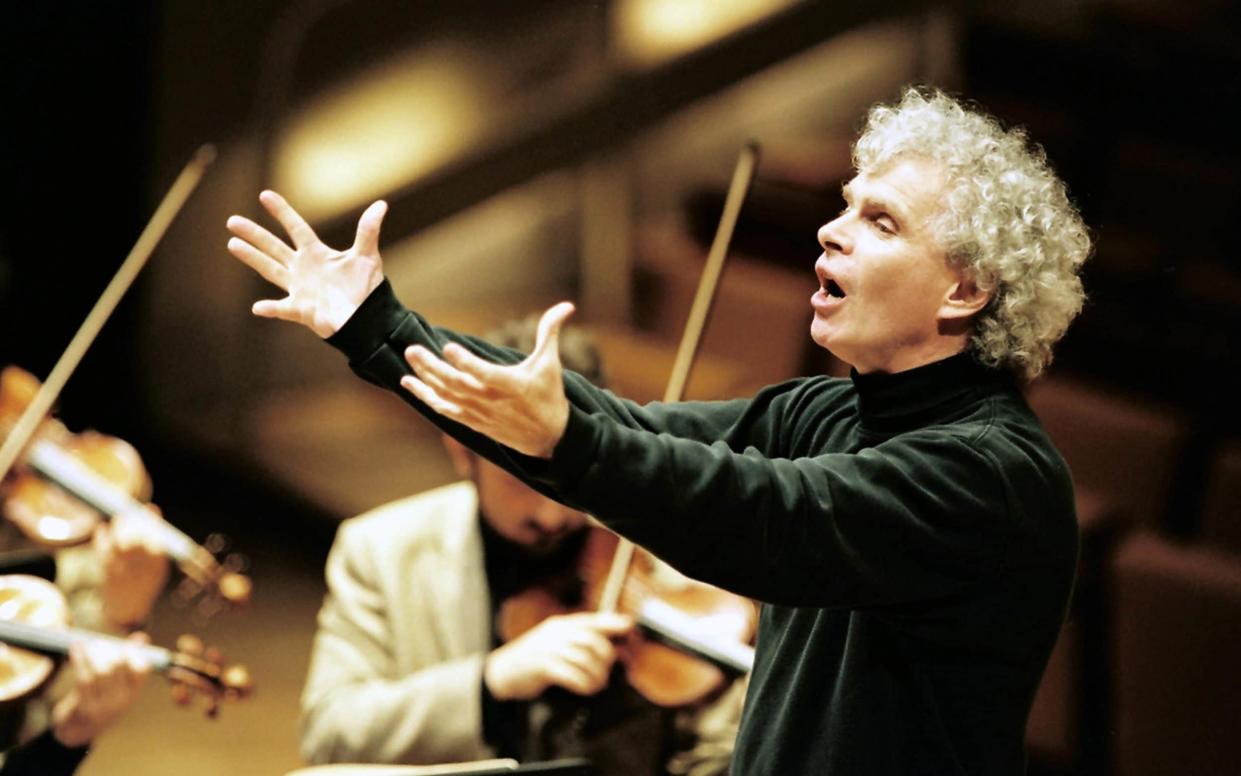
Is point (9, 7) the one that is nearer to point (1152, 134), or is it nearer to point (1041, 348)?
point (1152, 134)

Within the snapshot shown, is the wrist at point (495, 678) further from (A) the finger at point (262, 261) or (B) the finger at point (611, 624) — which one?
(A) the finger at point (262, 261)

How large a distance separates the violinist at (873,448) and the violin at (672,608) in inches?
23.5

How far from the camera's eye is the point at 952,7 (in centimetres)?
338

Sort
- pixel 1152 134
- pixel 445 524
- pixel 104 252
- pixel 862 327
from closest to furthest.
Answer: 1. pixel 862 327
2. pixel 445 524
3. pixel 1152 134
4. pixel 104 252

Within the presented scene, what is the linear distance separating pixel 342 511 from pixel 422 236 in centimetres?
69

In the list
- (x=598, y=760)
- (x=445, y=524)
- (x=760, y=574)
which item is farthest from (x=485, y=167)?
(x=760, y=574)

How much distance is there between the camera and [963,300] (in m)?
1.26

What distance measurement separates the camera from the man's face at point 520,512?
1981 millimetres

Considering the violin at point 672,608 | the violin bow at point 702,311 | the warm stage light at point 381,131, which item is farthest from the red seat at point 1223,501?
the warm stage light at point 381,131

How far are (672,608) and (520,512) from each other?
0.23 metres

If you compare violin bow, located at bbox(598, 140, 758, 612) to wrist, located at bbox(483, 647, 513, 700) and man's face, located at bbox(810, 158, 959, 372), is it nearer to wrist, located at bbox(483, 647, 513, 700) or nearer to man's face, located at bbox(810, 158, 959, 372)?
wrist, located at bbox(483, 647, 513, 700)

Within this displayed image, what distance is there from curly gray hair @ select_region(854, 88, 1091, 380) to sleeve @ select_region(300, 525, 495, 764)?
0.90 meters

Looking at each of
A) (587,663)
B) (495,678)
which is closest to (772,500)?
(587,663)

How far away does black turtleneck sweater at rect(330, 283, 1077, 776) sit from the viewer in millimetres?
1029
